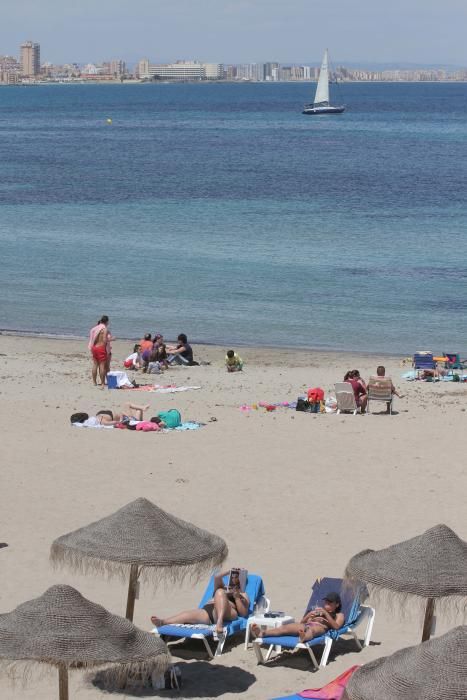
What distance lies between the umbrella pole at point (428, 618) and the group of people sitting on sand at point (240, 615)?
2.86 feet

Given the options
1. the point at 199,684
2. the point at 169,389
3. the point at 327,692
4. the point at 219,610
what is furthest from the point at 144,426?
the point at 327,692

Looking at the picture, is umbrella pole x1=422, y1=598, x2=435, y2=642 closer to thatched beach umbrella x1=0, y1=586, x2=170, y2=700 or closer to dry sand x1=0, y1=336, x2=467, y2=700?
dry sand x1=0, y1=336, x2=467, y2=700

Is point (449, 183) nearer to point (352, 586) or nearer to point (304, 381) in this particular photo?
point (304, 381)

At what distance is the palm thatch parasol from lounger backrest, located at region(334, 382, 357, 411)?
1190 centimetres

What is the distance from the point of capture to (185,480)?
53.1ft

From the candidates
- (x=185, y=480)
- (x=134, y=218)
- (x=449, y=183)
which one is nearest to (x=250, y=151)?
(x=449, y=183)

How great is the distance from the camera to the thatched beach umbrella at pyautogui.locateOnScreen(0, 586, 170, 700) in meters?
8.62

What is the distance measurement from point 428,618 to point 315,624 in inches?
41.9

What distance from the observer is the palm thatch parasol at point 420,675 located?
7.71 m

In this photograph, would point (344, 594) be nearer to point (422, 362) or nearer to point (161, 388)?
point (161, 388)

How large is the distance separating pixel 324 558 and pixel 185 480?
10.4 ft

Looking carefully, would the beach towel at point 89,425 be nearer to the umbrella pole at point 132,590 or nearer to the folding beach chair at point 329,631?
the folding beach chair at point 329,631

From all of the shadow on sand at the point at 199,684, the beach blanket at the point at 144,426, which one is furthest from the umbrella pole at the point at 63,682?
the beach blanket at the point at 144,426

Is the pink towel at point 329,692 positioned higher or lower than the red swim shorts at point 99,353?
lower
